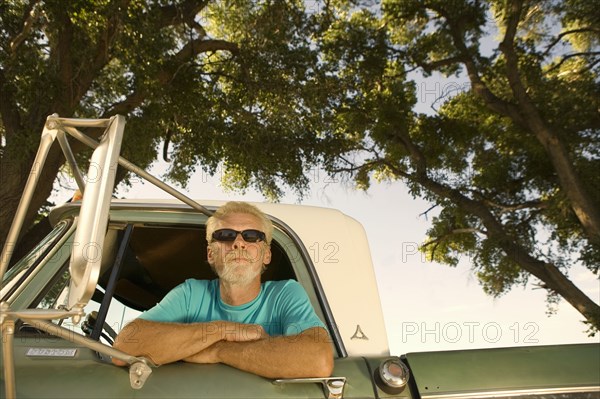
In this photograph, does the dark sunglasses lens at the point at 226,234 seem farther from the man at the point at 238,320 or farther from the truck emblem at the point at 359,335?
the truck emblem at the point at 359,335

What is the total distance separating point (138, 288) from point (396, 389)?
3052mm

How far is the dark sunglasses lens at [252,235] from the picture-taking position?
272 cm

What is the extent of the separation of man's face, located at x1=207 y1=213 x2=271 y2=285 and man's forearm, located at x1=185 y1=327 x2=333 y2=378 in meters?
0.58

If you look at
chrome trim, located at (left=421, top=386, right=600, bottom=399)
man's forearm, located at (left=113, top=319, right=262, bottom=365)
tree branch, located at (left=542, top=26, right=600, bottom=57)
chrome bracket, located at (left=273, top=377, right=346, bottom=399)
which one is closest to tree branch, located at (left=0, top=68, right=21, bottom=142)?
man's forearm, located at (left=113, top=319, right=262, bottom=365)

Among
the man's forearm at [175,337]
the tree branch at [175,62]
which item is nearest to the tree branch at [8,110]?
the tree branch at [175,62]

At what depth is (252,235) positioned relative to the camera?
272 centimetres

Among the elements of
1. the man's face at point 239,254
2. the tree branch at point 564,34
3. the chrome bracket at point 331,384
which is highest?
the tree branch at point 564,34

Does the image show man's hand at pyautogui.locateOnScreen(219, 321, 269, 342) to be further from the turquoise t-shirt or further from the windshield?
the windshield

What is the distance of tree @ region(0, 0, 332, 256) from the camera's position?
10234mm

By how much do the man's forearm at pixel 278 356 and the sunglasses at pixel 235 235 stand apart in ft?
2.21

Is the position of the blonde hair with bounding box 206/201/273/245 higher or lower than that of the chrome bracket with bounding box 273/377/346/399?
higher

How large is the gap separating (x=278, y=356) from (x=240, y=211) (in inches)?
36.8

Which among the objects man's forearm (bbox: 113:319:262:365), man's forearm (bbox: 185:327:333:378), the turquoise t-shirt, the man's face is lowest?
man's forearm (bbox: 185:327:333:378)

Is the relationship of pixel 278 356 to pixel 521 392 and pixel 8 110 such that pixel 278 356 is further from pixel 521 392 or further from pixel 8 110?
pixel 8 110
